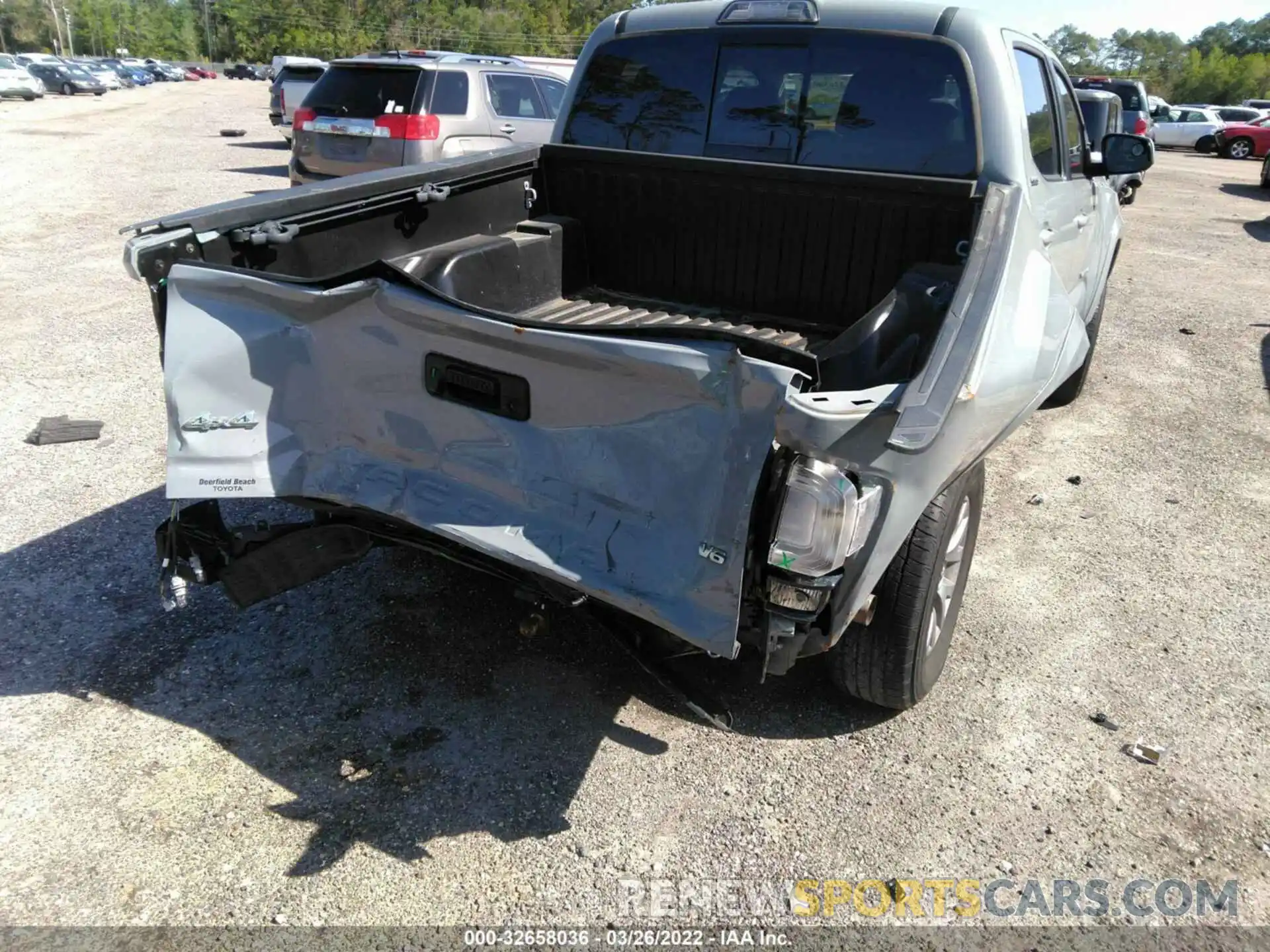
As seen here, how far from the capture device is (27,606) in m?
3.46

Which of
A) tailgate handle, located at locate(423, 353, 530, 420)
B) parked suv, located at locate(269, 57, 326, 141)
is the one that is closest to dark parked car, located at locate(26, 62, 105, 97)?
parked suv, located at locate(269, 57, 326, 141)

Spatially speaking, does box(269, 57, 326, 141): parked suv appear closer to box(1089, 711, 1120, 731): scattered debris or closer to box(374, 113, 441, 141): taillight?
box(374, 113, 441, 141): taillight

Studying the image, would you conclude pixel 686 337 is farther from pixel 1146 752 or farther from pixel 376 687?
pixel 1146 752

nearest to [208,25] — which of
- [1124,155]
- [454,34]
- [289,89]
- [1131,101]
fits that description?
[454,34]

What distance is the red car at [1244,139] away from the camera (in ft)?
93.1

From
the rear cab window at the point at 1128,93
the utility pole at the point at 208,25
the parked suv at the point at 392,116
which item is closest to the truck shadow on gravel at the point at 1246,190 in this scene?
the rear cab window at the point at 1128,93

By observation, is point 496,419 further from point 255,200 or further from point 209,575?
point 255,200

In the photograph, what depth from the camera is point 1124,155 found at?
14.5 ft

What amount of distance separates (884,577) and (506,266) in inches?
80.8

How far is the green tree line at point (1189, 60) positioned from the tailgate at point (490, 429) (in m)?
70.1

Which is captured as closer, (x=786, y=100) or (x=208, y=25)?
(x=786, y=100)

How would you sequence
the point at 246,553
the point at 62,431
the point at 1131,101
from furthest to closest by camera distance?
the point at 1131,101
the point at 62,431
the point at 246,553

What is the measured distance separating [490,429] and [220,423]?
86cm

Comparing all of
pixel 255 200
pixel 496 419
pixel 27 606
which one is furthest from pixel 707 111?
pixel 27 606
